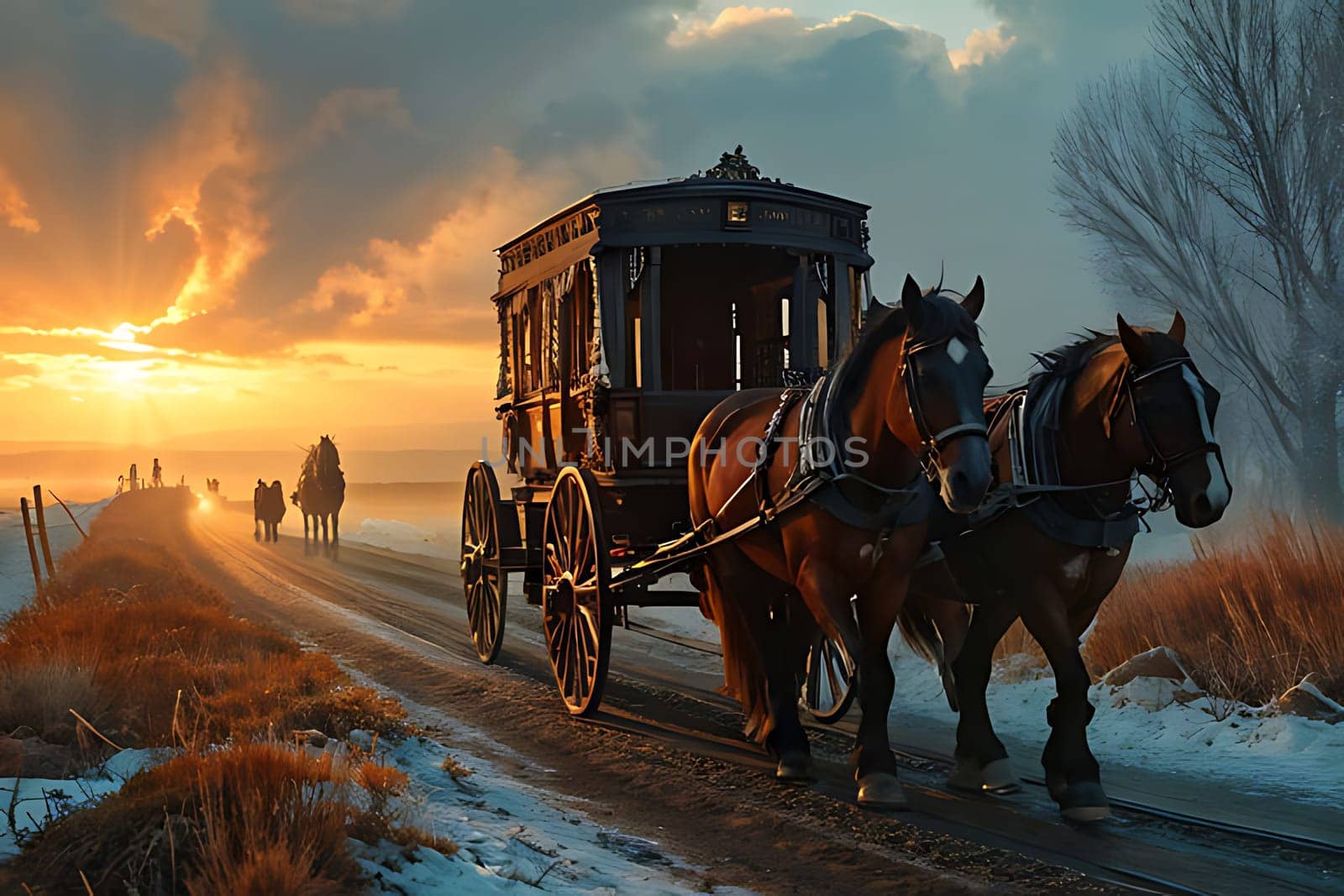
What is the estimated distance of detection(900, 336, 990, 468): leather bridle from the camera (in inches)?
194

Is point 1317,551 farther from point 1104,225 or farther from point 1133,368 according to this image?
point 1104,225

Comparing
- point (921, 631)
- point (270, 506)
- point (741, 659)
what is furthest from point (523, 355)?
point (270, 506)

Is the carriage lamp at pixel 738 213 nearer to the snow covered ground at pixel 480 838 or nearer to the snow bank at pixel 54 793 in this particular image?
the snow covered ground at pixel 480 838

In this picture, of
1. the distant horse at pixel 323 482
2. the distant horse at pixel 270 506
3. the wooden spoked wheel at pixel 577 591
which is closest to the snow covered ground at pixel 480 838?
the wooden spoked wheel at pixel 577 591

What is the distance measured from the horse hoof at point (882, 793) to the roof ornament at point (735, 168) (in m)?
5.21

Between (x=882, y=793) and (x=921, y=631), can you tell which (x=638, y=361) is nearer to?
(x=921, y=631)

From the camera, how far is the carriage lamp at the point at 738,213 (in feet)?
27.1

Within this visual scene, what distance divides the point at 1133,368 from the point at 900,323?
3.55ft

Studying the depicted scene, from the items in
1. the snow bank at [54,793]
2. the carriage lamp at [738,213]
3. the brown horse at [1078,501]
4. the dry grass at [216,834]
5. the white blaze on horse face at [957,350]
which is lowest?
the snow bank at [54,793]

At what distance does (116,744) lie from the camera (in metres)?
5.84

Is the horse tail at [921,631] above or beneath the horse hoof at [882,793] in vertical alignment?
above

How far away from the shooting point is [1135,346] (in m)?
5.14

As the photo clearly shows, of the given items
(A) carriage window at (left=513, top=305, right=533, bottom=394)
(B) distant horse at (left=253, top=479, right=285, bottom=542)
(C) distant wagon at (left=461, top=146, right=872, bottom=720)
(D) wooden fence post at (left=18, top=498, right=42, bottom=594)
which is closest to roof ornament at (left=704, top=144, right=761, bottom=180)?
(C) distant wagon at (left=461, top=146, right=872, bottom=720)

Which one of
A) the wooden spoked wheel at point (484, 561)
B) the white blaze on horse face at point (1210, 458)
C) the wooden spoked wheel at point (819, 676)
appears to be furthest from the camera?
the wooden spoked wheel at point (484, 561)
